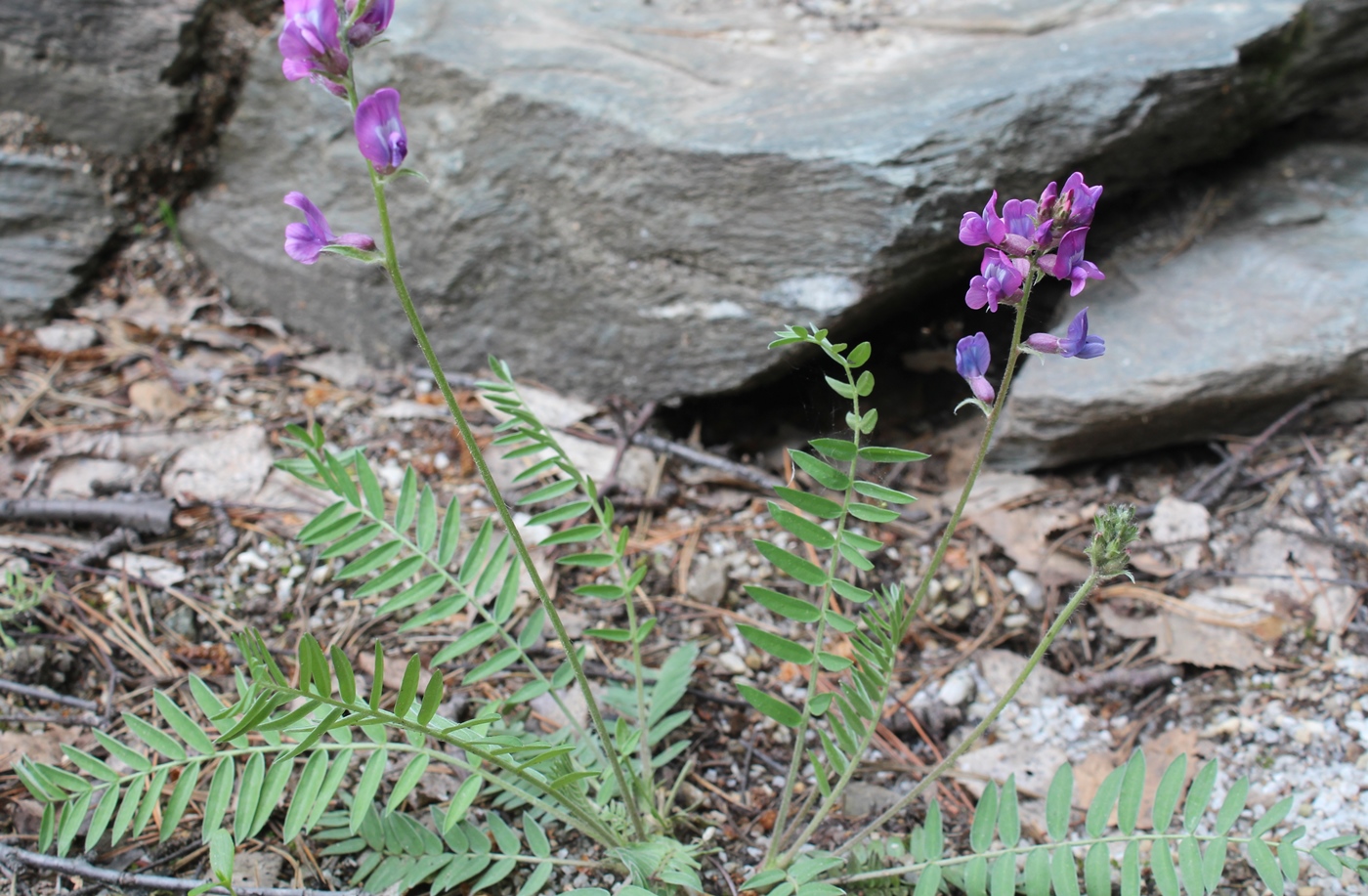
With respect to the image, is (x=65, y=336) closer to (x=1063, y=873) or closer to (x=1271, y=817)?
(x=1063, y=873)

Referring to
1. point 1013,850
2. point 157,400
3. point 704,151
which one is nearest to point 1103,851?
point 1013,850

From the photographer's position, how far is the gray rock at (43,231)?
10.5ft

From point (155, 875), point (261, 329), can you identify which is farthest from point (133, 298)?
point (155, 875)

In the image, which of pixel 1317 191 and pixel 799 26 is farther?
pixel 799 26

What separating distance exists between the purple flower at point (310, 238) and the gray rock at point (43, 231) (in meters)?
2.54

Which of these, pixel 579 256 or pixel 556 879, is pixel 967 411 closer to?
pixel 579 256

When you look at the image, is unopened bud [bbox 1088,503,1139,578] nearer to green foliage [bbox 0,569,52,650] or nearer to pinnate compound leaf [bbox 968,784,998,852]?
pinnate compound leaf [bbox 968,784,998,852]

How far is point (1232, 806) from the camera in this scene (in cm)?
161

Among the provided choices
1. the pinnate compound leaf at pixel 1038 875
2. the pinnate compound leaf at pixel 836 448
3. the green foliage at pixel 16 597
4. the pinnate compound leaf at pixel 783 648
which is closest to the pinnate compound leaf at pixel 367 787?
the pinnate compound leaf at pixel 783 648

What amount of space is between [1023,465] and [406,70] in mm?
2348

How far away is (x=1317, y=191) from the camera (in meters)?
3.15

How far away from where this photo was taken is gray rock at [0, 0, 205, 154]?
10.6 ft

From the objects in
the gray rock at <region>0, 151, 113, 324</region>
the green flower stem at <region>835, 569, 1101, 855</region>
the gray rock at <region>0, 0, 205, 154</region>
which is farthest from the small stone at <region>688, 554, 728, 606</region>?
the gray rock at <region>0, 0, 205, 154</region>

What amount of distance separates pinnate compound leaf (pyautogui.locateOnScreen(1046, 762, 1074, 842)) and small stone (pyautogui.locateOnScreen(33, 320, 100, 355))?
3.13 metres
